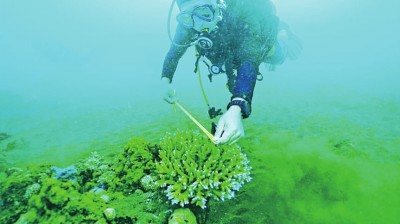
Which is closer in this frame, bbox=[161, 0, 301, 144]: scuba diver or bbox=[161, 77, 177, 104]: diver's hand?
bbox=[161, 0, 301, 144]: scuba diver

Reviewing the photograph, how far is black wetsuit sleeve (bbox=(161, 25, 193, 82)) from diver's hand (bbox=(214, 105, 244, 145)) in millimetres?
1944

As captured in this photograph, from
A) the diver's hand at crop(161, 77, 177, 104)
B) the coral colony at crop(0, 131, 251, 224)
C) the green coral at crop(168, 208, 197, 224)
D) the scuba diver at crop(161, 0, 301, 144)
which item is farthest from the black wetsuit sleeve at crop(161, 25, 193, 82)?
the green coral at crop(168, 208, 197, 224)

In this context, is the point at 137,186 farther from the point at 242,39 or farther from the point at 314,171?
the point at 314,171

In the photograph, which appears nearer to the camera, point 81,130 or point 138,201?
point 138,201

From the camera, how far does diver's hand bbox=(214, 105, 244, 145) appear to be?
2.39 metres

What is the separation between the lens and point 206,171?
3.10 m

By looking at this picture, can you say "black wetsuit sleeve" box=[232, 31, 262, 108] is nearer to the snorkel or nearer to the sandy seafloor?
the snorkel

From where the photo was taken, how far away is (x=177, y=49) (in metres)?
4.30

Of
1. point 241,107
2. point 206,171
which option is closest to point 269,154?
point 206,171

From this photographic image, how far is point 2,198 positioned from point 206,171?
9.90ft

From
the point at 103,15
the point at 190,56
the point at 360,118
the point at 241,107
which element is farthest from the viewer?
the point at 190,56

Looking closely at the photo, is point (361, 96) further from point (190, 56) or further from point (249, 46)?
point (190, 56)

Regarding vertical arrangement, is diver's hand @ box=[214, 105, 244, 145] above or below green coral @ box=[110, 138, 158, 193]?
above

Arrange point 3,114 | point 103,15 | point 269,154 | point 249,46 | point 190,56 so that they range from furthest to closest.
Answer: point 190,56 → point 103,15 → point 3,114 → point 269,154 → point 249,46
